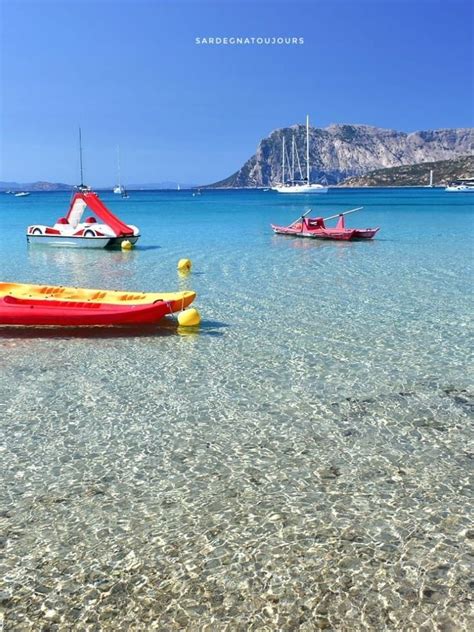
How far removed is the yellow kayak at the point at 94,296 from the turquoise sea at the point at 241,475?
527mm

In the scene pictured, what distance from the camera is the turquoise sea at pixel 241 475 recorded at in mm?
3574

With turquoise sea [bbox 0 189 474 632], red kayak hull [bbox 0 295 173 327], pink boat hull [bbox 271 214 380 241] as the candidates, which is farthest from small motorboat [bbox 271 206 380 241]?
red kayak hull [bbox 0 295 173 327]

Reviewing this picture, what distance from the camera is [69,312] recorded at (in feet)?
31.5

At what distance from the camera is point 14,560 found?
3.90 metres

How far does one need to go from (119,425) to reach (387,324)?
573 cm

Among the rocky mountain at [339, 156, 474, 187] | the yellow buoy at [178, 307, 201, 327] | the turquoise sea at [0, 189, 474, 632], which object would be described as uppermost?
the rocky mountain at [339, 156, 474, 187]

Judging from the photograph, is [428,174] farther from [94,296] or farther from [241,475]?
[241,475]

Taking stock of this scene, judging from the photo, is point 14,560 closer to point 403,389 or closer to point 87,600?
point 87,600

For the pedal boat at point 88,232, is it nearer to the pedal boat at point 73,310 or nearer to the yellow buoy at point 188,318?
the pedal boat at point 73,310

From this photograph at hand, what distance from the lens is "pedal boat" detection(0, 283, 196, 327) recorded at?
9.59 metres

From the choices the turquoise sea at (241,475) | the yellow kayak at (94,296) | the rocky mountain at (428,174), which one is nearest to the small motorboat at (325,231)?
the turquoise sea at (241,475)

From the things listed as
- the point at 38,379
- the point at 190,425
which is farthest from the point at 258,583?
the point at 38,379

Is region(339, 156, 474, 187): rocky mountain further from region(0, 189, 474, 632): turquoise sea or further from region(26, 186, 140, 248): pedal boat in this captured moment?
region(0, 189, 474, 632): turquoise sea

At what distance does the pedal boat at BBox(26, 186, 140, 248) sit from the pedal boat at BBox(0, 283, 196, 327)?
1343 cm
